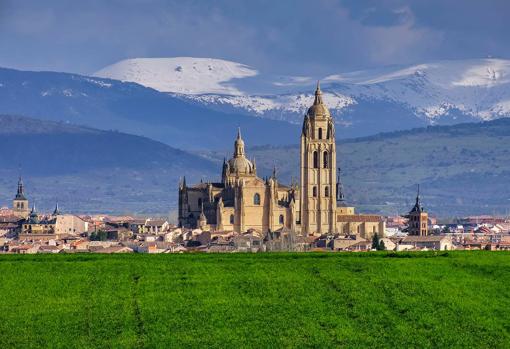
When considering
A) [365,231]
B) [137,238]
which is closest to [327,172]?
[365,231]

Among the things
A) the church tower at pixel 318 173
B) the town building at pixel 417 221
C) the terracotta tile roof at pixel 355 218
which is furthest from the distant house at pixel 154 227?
the town building at pixel 417 221

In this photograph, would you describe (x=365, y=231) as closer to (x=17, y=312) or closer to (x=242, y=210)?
(x=242, y=210)

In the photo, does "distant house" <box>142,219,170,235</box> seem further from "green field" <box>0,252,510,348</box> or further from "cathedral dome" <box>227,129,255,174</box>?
"green field" <box>0,252,510,348</box>

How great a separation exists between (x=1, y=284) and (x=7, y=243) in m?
90.6

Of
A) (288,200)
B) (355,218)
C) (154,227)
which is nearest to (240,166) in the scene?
(288,200)

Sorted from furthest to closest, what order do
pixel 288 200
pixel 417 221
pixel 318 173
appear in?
pixel 417 221
pixel 318 173
pixel 288 200

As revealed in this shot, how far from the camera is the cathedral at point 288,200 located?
150000mm

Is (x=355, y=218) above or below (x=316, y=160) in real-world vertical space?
below

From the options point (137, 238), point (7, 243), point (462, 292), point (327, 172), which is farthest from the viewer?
point (327, 172)

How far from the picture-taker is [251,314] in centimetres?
3647

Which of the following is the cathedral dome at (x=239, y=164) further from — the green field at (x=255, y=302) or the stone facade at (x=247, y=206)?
the green field at (x=255, y=302)

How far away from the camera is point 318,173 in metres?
153

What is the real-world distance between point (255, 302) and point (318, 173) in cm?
11584

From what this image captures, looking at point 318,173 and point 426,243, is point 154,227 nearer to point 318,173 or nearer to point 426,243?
point 318,173
